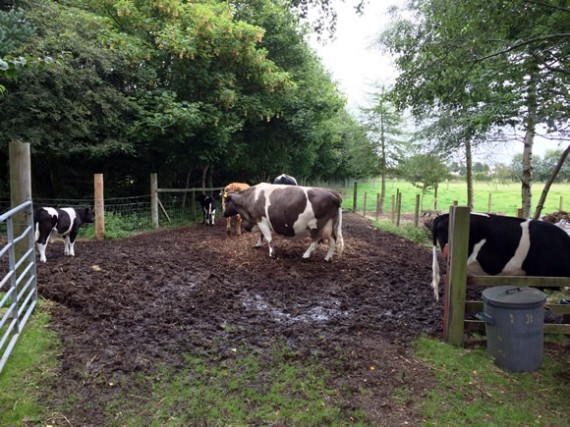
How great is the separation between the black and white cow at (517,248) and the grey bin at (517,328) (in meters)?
1.13

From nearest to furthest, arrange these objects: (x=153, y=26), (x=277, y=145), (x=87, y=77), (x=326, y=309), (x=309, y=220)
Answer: (x=326, y=309)
(x=309, y=220)
(x=87, y=77)
(x=153, y=26)
(x=277, y=145)

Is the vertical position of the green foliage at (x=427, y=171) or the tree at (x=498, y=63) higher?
the tree at (x=498, y=63)

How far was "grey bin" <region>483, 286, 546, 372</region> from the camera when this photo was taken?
3543 mm

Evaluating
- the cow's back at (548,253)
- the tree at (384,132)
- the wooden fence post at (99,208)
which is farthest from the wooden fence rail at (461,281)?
the tree at (384,132)

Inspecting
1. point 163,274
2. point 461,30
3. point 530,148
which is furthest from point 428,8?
point 163,274

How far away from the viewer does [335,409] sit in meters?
2.94

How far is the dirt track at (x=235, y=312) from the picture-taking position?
3.37m

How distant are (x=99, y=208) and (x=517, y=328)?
27.8 ft

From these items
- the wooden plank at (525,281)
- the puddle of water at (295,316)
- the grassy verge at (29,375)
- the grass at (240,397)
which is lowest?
the puddle of water at (295,316)

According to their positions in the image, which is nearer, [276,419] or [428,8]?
[276,419]

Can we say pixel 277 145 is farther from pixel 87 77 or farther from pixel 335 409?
pixel 335 409

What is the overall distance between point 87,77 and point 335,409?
30.2 feet

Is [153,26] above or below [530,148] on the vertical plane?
above

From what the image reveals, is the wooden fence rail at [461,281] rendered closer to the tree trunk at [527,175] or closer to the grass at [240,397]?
the grass at [240,397]
